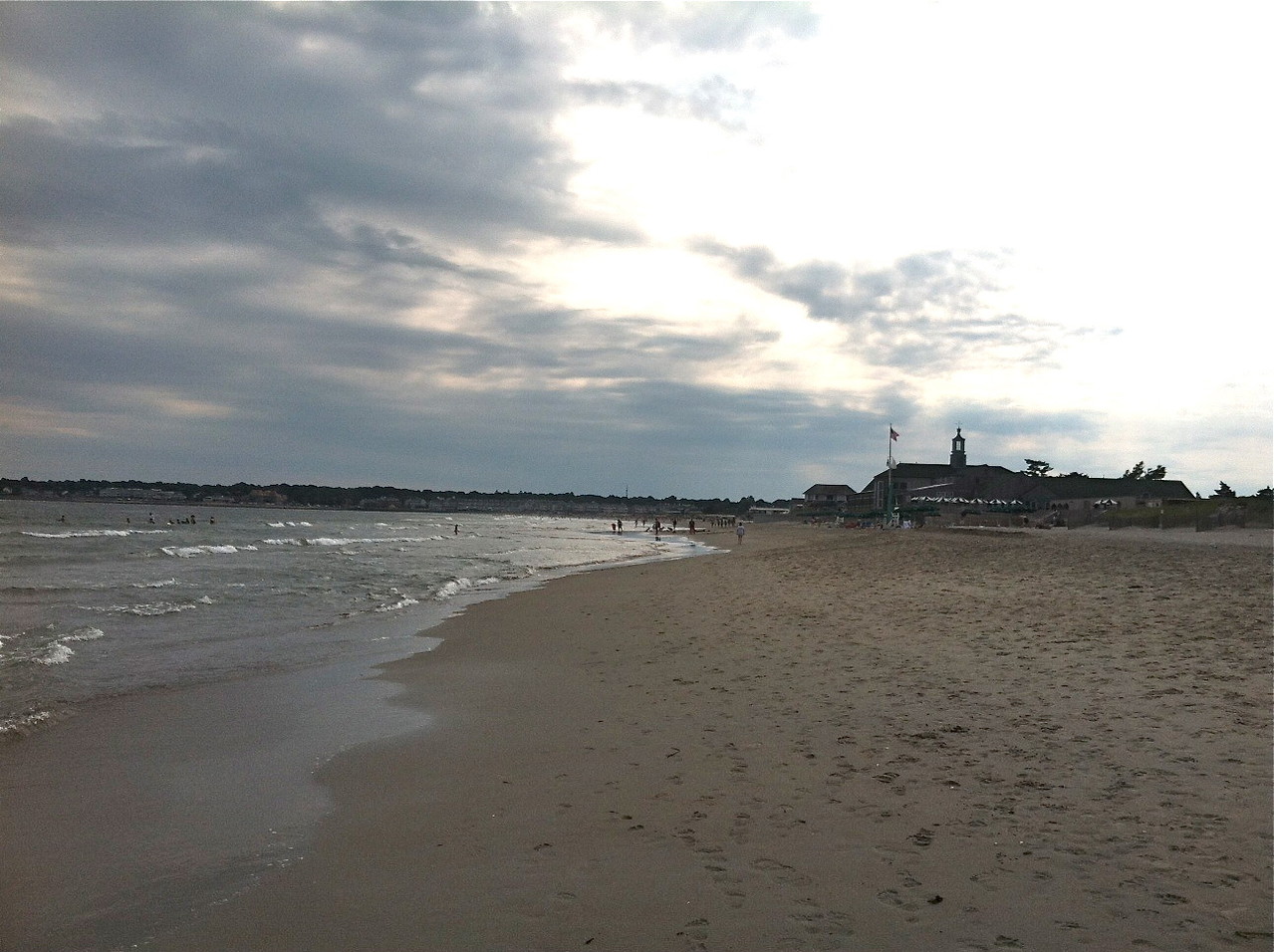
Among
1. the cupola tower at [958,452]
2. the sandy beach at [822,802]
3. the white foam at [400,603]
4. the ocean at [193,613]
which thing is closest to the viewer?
the sandy beach at [822,802]

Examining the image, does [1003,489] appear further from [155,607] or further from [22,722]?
[22,722]

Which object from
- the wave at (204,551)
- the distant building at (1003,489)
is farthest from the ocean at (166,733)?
the distant building at (1003,489)

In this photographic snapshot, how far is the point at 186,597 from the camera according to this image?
66.9 ft

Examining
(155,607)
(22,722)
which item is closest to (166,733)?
(22,722)

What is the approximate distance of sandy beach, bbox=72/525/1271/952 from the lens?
4109 mm

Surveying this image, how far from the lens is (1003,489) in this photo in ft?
306

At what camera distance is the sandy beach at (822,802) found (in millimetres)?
4109

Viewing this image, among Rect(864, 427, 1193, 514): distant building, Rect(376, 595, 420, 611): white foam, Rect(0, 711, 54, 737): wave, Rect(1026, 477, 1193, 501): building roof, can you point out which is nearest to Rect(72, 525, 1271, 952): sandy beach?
Rect(0, 711, 54, 737): wave

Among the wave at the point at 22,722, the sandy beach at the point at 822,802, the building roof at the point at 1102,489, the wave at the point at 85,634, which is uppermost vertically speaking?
the building roof at the point at 1102,489

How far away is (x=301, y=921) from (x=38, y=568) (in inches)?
1252

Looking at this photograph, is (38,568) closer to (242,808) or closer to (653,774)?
(242,808)

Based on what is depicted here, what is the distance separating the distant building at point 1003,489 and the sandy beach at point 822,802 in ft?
156

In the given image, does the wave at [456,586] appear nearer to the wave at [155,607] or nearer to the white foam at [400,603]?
the white foam at [400,603]

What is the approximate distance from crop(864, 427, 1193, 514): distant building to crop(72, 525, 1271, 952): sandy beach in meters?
47.6
